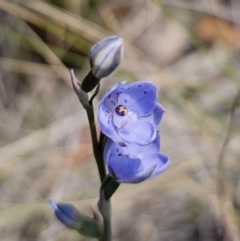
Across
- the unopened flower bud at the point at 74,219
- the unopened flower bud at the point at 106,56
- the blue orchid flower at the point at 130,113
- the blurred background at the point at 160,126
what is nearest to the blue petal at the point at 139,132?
the blue orchid flower at the point at 130,113

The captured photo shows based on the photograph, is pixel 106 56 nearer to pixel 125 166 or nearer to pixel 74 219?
pixel 125 166

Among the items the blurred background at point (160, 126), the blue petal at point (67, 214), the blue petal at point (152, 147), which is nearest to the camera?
the blue petal at point (152, 147)

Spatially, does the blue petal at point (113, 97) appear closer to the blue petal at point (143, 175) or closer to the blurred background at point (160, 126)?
the blue petal at point (143, 175)

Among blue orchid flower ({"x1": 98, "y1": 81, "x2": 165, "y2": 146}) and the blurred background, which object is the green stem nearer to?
blue orchid flower ({"x1": 98, "y1": 81, "x2": 165, "y2": 146})

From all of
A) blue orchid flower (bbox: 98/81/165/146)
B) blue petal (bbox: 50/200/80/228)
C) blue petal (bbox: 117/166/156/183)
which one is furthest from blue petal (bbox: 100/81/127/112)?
blue petal (bbox: 50/200/80/228)

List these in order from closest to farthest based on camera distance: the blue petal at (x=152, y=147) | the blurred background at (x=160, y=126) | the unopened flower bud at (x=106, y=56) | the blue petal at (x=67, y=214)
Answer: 1. the unopened flower bud at (x=106, y=56)
2. the blue petal at (x=152, y=147)
3. the blue petal at (x=67, y=214)
4. the blurred background at (x=160, y=126)

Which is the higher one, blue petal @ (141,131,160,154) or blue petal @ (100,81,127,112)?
blue petal @ (100,81,127,112)

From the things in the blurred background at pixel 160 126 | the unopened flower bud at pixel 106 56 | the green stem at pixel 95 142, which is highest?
the unopened flower bud at pixel 106 56
